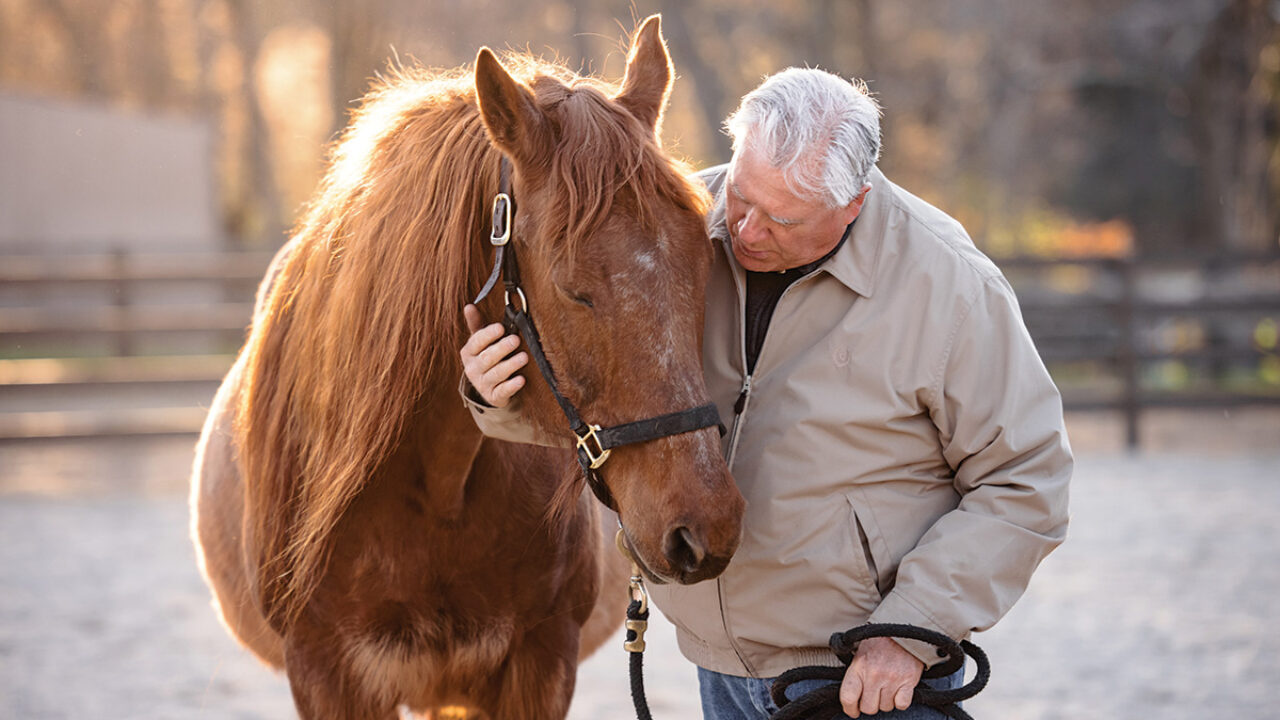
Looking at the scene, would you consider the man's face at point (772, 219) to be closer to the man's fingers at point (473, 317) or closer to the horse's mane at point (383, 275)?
the horse's mane at point (383, 275)

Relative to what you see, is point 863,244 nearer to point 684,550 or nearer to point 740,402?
point 740,402

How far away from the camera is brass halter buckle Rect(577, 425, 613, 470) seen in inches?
68.5

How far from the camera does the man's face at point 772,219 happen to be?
72.1 inches

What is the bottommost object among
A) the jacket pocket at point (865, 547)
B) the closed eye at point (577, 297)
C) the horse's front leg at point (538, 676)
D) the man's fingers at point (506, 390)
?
the horse's front leg at point (538, 676)

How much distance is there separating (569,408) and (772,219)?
459 millimetres

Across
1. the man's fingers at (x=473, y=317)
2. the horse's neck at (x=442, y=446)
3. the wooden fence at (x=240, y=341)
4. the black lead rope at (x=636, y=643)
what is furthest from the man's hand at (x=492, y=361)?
the wooden fence at (x=240, y=341)

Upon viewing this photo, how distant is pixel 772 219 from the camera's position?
1854mm

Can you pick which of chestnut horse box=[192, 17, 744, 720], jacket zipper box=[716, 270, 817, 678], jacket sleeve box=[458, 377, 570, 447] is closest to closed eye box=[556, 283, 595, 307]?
→ chestnut horse box=[192, 17, 744, 720]

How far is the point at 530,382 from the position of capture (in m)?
1.86

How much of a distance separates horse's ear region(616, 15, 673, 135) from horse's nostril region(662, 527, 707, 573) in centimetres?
72

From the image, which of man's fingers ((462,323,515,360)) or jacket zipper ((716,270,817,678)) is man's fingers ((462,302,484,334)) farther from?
jacket zipper ((716,270,817,678))

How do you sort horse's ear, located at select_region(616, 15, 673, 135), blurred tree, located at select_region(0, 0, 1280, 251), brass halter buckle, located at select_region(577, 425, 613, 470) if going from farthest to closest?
blurred tree, located at select_region(0, 0, 1280, 251), horse's ear, located at select_region(616, 15, 673, 135), brass halter buckle, located at select_region(577, 425, 613, 470)

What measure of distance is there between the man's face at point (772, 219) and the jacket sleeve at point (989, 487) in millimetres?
266

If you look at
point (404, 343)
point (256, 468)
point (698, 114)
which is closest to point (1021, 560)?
point (404, 343)
